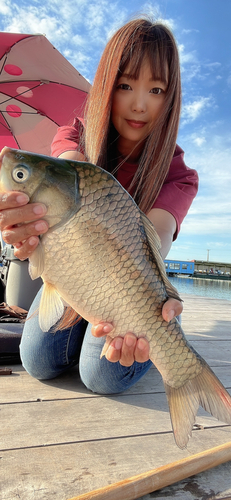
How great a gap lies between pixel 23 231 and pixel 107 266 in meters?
0.30

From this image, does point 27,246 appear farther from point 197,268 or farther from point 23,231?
point 197,268

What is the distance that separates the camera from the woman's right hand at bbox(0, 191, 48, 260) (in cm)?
112

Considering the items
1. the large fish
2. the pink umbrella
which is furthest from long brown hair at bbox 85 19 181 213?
the pink umbrella

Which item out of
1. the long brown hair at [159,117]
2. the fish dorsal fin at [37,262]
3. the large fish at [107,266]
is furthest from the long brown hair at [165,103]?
the fish dorsal fin at [37,262]

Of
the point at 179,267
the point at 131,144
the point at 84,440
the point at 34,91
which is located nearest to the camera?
the point at 84,440

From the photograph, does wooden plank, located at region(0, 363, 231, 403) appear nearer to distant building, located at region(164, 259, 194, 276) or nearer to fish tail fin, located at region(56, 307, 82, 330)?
fish tail fin, located at region(56, 307, 82, 330)

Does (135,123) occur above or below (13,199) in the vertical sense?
above

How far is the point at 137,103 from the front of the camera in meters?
1.88

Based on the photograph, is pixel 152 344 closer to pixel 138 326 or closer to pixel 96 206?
pixel 138 326

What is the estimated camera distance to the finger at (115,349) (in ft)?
4.47

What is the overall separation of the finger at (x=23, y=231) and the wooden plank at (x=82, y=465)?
77cm

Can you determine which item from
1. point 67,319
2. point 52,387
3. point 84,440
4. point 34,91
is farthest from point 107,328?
point 34,91

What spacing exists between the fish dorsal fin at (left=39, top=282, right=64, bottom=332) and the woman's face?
1146mm

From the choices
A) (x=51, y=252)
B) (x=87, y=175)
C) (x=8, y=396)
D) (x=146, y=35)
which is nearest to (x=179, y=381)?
(x=51, y=252)
